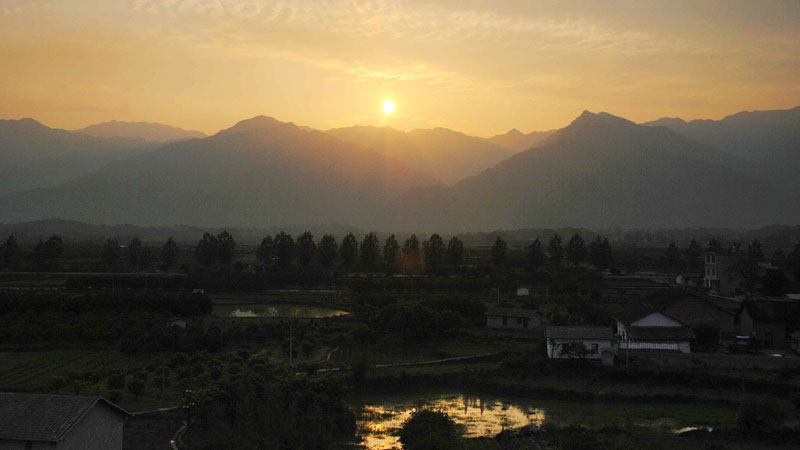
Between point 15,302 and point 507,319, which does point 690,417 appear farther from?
point 15,302

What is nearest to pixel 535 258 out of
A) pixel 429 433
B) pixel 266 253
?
pixel 266 253

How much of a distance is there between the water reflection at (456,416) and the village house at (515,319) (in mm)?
12229

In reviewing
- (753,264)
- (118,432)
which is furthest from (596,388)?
(753,264)

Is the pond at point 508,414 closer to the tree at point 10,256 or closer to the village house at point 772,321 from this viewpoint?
the village house at point 772,321

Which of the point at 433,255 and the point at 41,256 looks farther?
the point at 41,256

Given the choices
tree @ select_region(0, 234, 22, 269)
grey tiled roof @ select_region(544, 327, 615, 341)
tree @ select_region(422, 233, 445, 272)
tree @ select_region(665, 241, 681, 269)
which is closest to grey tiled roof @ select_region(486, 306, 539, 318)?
grey tiled roof @ select_region(544, 327, 615, 341)

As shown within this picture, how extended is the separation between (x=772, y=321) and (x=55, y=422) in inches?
1092

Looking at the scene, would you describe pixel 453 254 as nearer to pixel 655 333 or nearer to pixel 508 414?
pixel 655 333

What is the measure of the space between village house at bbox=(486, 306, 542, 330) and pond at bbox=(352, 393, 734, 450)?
39.4ft

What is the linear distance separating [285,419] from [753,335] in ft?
71.6

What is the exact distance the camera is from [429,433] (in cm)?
1555

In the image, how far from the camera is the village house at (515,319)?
34.6 m

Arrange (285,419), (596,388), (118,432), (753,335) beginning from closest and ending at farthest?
(118,432)
(285,419)
(596,388)
(753,335)

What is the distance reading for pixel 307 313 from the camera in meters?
41.1
